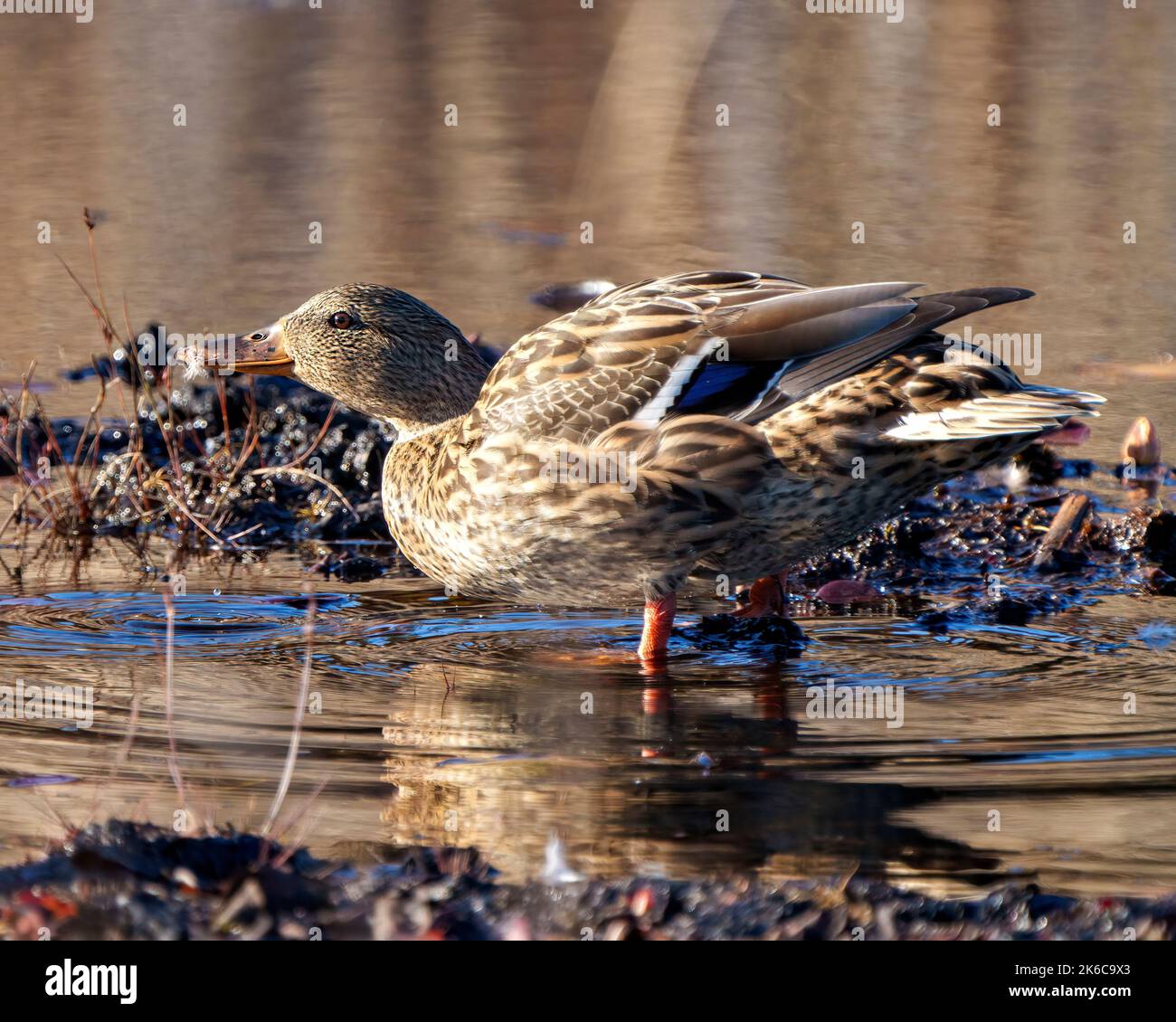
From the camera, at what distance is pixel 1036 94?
15.7m

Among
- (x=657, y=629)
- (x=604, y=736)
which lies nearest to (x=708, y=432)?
(x=657, y=629)

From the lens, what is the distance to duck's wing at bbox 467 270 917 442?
5527 mm

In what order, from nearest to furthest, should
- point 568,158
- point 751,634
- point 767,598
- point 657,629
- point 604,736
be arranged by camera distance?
point 604,736 → point 657,629 → point 751,634 → point 767,598 → point 568,158

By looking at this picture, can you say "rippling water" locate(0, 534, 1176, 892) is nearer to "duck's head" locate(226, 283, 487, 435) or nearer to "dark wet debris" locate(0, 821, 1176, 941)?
"dark wet debris" locate(0, 821, 1176, 941)

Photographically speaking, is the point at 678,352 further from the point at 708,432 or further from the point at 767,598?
the point at 767,598

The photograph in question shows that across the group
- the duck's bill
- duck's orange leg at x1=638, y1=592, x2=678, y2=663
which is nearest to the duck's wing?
duck's orange leg at x1=638, y1=592, x2=678, y2=663

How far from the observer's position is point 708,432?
5.52 meters

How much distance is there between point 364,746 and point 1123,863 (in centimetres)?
200

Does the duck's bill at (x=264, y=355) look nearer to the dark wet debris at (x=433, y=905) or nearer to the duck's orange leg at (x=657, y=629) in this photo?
the duck's orange leg at (x=657, y=629)

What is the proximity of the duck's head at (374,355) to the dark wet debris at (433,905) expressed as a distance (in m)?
3.08

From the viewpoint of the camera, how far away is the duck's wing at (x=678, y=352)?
553cm

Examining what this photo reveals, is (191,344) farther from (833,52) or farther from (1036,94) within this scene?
(833,52)

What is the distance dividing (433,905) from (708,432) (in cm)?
239

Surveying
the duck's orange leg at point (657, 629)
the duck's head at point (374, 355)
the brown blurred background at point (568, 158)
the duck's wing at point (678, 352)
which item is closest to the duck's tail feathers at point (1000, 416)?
the duck's wing at point (678, 352)
